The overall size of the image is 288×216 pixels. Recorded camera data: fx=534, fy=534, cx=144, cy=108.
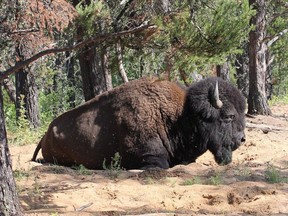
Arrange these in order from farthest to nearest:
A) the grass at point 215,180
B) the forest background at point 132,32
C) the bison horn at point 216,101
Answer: the bison horn at point 216,101, the grass at point 215,180, the forest background at point 132,32

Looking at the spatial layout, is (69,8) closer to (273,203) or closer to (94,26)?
(94,26)

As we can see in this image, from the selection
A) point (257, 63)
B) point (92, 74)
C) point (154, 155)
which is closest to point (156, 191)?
point (154, 155)

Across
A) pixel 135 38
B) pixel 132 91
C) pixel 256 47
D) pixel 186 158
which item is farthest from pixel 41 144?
pixel 256 47

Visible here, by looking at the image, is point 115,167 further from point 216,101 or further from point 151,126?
point 216,101

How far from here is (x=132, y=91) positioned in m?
8.34

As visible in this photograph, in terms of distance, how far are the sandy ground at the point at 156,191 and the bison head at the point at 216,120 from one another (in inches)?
35.0

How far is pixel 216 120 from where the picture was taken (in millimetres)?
8531

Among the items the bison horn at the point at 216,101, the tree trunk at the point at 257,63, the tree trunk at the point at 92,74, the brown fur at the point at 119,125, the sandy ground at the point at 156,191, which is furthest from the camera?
the tree trunk at the point at 257,63

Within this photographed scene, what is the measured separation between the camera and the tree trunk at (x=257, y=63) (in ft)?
41.9

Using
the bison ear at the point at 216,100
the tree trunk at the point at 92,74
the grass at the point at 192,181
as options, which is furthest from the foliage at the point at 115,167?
the tree trunk at the point at 92,74

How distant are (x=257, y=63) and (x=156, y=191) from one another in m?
7.90

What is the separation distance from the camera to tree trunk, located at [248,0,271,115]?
12.8 metres

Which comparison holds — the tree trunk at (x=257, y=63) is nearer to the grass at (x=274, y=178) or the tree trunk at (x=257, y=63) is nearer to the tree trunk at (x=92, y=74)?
the tree trunk at (x=92, y=74)

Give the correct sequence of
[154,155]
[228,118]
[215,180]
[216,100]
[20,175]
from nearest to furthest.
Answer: [215,180] < [20,175] < [154,155] < [216,100] < [228,118]
